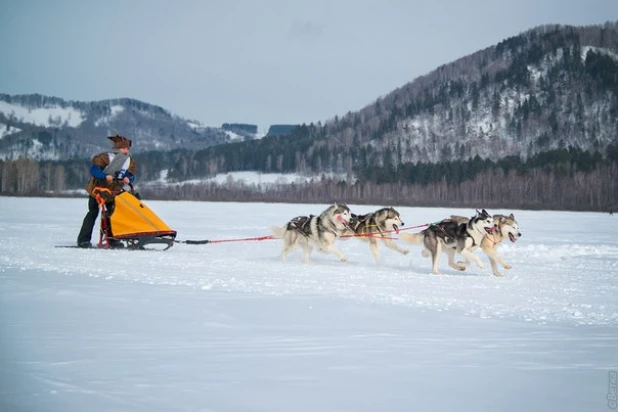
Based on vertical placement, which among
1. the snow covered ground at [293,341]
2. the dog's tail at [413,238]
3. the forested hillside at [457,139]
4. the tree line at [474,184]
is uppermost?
the forested hillside at [457,139]

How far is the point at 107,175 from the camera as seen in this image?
31.4ft

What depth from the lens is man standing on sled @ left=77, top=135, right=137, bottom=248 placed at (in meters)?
9.65

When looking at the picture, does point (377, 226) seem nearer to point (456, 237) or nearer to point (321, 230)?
point (321, 230)

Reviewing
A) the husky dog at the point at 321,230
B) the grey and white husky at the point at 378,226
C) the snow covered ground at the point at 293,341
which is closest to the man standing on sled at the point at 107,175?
the snow covered ground at the point at 293,341

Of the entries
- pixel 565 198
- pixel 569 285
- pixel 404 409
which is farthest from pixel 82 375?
pixel 565 198

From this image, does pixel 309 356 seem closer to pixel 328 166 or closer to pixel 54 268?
pixel 54 268

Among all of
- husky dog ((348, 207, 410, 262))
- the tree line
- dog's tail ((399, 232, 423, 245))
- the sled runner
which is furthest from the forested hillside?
the sled runner

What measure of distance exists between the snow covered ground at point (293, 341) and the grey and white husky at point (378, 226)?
7.19 ft

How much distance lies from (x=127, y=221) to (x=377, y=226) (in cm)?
427

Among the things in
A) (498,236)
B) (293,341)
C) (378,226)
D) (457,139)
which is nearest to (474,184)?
(457,139)

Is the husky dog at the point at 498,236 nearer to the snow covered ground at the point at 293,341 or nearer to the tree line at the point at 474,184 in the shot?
the snow covered ground at the point at 293,341

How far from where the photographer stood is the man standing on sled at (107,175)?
31.7ft

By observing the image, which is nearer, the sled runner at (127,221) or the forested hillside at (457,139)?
the sled runner at (127,221)

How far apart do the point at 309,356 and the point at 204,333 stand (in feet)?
2.87
